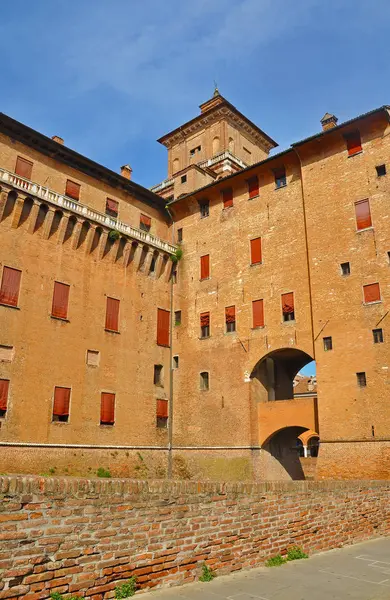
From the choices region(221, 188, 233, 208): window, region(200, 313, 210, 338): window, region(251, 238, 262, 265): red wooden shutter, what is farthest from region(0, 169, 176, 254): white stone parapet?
region(251, 238, 262, 265): red wooden shutter

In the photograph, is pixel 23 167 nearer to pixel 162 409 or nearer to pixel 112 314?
pixel 112 314

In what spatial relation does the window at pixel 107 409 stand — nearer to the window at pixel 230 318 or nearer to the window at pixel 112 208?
the window at pixel 230 318

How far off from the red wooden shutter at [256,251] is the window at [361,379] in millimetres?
8783

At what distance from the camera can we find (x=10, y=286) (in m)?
22.0

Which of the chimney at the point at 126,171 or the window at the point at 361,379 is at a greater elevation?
the chimney at the point at 126,171

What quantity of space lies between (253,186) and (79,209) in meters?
10.5

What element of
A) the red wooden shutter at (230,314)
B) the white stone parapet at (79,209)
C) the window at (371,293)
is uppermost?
the white stone parapet at (79,209)

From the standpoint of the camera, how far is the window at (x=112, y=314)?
25.8m

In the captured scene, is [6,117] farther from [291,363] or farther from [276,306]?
[291,363]

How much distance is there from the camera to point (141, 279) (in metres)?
28.5

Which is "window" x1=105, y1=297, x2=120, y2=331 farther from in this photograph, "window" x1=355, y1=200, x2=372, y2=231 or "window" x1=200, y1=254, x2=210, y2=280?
"window" x1=355, y1=200, x2=372, y2=231

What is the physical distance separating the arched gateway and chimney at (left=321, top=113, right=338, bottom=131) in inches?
534

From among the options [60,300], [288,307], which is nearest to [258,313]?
[288,307]

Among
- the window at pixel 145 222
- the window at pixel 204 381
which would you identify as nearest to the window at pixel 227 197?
the window at pixel 145 222
